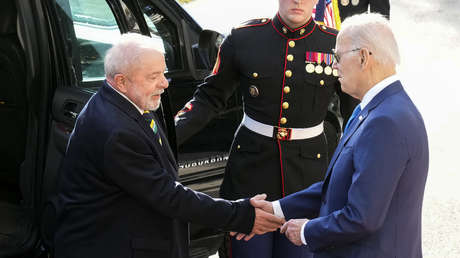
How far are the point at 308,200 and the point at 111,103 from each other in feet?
2.88

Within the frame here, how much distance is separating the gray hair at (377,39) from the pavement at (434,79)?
2.00 meters

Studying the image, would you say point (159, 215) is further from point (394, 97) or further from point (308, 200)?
point (394, 97)

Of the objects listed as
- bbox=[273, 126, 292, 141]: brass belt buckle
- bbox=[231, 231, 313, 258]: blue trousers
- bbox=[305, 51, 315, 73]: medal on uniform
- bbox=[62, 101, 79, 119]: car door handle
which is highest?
bbox=[305, 51, 315, 73]: medal on uniform

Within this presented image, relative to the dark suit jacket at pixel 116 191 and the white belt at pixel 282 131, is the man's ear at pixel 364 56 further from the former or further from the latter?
the white belt at pixel 282 131

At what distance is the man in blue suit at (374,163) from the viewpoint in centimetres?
197

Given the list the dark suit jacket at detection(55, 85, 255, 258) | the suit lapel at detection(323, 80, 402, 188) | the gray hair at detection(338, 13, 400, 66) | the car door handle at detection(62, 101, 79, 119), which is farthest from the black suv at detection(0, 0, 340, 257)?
the gray hair at detection(338, 13, 400, 66)

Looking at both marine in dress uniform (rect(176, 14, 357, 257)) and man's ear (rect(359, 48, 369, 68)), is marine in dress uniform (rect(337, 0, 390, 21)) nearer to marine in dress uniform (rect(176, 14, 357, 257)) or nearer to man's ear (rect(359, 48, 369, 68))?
marine in dress uniform (rect(176, 14, 357, 257))

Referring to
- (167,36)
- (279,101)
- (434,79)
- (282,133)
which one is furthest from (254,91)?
(434,79)

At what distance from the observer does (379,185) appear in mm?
1958

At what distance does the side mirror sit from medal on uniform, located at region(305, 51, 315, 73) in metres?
0.85

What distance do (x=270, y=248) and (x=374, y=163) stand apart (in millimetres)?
1098

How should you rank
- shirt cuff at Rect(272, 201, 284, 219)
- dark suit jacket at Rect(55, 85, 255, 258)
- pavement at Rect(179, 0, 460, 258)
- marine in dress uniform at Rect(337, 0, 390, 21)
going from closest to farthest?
dark suit jacket at Rect(55, 85, 255, 258) → shirt cuff at Rect(272, 201, 284, 219) → pavement at Rect(179, 0, 460, 258) → marine in dress uniform at Rect(337, 0, 390, 21)

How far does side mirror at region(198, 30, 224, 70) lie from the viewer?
3682mm

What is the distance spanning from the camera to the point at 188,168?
358cm
